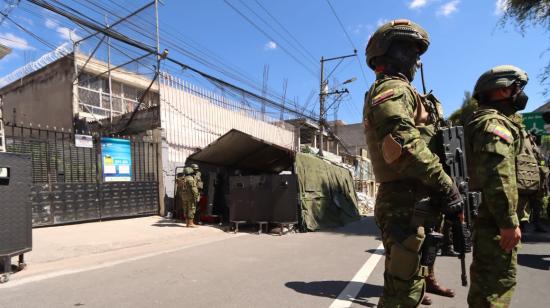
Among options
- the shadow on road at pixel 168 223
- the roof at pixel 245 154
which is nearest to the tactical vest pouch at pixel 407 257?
the roof at pixel 245 154

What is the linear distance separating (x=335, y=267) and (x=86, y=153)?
7.18 m

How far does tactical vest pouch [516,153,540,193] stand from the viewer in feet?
10.5

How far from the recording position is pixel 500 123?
2746mm

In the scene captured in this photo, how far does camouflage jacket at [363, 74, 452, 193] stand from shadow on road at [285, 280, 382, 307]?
193cm

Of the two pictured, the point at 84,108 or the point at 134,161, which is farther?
the point at 84,108

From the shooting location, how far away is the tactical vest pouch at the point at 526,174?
126 inches

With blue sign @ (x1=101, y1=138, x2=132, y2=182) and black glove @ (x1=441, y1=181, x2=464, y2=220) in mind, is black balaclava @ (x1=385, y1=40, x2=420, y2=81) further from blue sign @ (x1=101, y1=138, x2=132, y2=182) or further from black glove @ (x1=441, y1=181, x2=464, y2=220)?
blue sign @ (x1=101, y1=138, x2=132, y2=182)

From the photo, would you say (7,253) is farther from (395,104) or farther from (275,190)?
(275,190)

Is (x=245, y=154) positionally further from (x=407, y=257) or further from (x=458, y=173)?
(x=407, y=257)

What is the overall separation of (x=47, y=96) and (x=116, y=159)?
5108mm

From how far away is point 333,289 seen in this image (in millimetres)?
4309

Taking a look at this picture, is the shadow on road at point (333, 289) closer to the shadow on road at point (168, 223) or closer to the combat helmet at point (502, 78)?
the combat helmet at point (502, 78)

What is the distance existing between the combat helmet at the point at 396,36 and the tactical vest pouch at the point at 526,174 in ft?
4.44

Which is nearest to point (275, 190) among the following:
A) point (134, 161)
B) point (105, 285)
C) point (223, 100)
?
point (134, 161)
